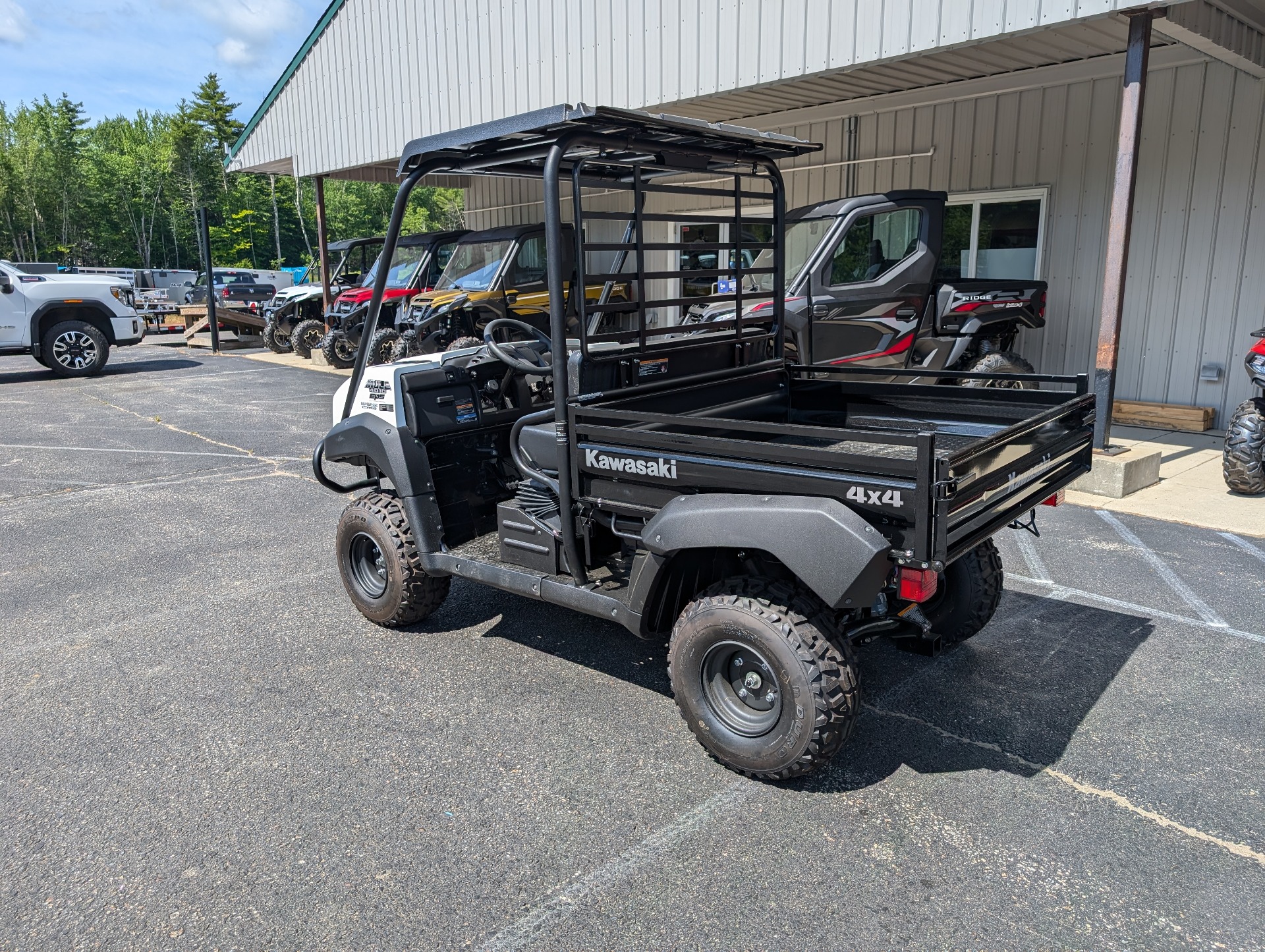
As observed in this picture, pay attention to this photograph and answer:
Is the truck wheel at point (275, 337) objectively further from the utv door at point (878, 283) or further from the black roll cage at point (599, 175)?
the black roll cage at point (599, 175)

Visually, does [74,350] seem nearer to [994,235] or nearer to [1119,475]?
[994,235]

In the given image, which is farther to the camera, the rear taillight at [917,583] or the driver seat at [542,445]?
the driver seat at [542,445]

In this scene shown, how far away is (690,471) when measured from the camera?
310 centimetres

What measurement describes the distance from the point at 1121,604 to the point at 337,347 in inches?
523

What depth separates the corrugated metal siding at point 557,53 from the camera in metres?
7.36

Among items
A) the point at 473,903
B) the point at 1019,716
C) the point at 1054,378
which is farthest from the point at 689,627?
the point at 1054,378

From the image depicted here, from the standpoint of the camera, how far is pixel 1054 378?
13.0 ft

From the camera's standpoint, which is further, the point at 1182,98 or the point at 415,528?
the point at 1182,98

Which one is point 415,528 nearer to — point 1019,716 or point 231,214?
point 1019,716

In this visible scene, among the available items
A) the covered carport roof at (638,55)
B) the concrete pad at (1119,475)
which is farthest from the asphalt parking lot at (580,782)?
the covered carport roof at (638,55)

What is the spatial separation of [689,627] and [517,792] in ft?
2.62

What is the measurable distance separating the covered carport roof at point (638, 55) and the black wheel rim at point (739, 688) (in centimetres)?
556

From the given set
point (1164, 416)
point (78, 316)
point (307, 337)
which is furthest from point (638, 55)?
point (78, 316)

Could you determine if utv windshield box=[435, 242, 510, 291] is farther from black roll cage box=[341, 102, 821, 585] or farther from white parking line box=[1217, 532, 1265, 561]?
white parking line box=[1217, 532, 1265, 561]
